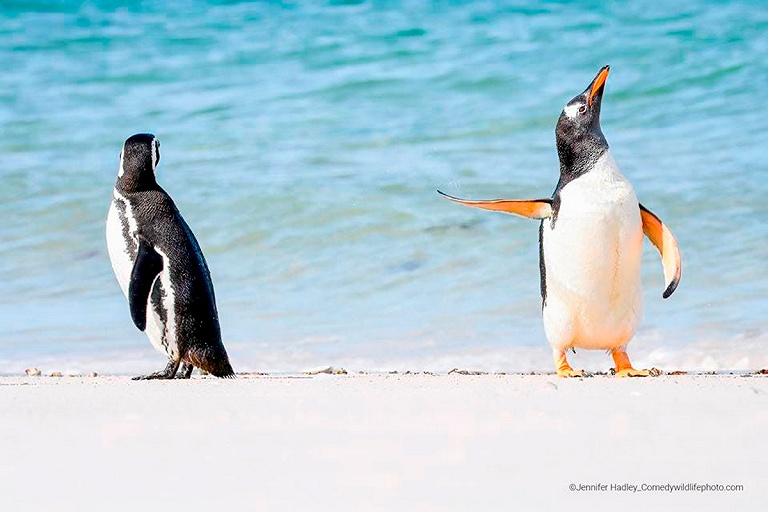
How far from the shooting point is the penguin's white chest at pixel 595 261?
508cm

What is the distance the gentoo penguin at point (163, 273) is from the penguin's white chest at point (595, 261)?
4.51 feet

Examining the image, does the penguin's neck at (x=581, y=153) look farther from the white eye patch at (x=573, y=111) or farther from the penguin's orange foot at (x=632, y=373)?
the penguin's orange foot at (x=632, y=373)

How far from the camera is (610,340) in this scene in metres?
5.23

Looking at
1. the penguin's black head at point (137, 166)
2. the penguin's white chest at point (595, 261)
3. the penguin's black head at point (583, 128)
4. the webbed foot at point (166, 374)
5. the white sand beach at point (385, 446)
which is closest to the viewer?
the white sand beach at point (385, 446)

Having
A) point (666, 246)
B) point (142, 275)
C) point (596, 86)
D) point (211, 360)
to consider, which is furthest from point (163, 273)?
point (666, 246)

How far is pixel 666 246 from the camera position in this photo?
208 inches

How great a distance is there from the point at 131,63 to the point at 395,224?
5021mm

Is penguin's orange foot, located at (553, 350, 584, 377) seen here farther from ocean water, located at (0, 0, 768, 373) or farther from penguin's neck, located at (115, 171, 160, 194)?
penguin's neck, located at (115, 171, 160, 194)

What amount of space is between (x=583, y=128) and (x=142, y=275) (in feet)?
5.84

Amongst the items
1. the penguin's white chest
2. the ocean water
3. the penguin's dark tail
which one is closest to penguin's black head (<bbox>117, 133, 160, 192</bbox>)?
the penguin's dark tail

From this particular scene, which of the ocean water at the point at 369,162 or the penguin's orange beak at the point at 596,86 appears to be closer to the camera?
the penguin's orange beak at the point at 596,86

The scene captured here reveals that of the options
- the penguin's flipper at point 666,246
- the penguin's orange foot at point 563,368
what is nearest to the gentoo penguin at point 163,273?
the penguin's orange foot at point 563,368

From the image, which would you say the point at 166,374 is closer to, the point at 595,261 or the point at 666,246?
the point at 595,261

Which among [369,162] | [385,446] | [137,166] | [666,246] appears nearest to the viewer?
[385,446]
